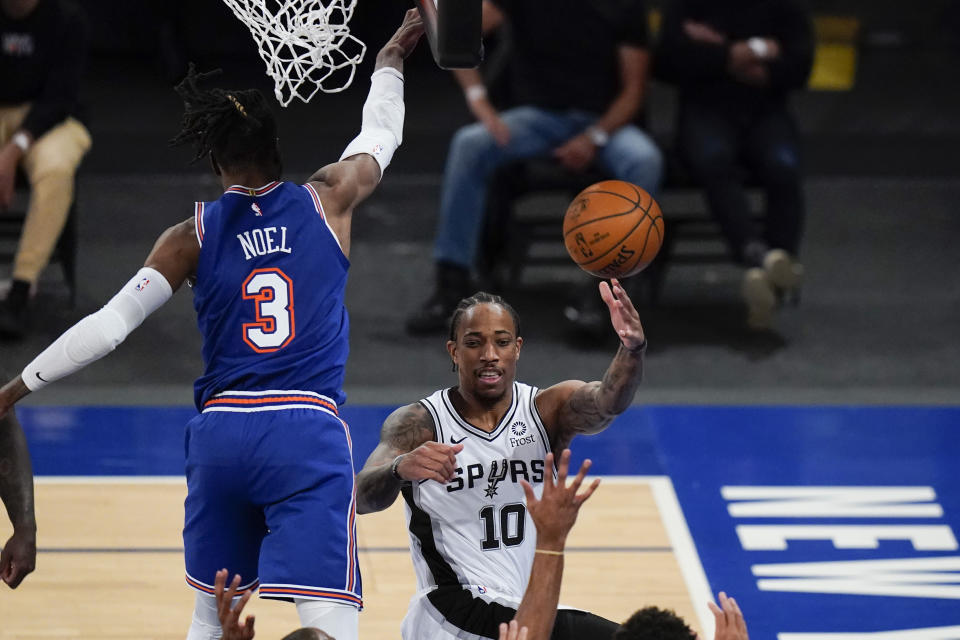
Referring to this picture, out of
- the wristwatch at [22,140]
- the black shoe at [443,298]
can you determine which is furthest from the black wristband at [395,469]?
the wristwatch at [22,140]

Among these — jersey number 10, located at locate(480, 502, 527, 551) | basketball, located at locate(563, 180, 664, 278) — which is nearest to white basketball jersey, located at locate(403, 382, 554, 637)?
jersey number 10, located at locate(480, 502, 527, 551)

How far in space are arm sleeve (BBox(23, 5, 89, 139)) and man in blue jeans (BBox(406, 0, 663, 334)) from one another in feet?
6.64

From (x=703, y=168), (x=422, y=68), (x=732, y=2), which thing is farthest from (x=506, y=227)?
(x=422, y=68)

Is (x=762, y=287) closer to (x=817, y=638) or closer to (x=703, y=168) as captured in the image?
(x=703, y=168)

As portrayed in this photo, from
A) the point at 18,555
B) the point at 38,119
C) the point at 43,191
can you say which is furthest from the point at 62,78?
the point at 18,555

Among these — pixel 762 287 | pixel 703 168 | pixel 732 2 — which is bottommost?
pixel 762 287

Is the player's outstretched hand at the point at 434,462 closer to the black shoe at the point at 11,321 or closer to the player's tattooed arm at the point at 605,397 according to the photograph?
the player's tattooed arm at the point at 605,397

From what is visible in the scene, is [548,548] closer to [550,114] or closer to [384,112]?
[384,112]

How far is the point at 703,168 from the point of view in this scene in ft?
27.0

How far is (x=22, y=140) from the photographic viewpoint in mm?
7871

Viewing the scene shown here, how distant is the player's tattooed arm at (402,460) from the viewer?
390cm

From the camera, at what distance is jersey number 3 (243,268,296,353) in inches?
163

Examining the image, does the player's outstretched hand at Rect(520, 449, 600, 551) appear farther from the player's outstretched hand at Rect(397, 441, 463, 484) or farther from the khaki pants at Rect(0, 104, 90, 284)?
the khaki pants at Rect(0, 104, 90, 284)

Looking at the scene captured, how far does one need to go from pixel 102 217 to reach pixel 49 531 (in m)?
3.98
